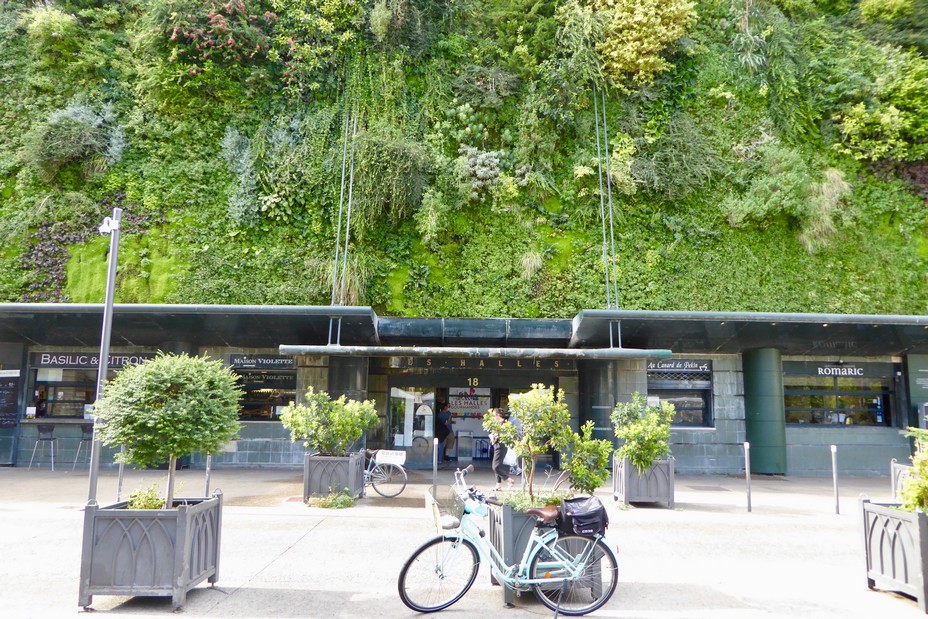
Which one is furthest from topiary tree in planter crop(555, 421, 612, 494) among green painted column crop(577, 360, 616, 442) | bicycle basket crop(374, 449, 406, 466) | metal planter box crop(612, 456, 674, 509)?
green painted column crop(577, 360, 616, 442)

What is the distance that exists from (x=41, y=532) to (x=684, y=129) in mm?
17618

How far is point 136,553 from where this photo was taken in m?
5.62

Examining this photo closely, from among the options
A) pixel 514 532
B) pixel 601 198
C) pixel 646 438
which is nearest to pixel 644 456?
pixel 646 438

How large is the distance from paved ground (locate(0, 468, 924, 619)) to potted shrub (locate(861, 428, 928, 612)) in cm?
22

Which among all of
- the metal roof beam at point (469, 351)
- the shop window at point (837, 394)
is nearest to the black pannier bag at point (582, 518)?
the metal roof beam at point (469, 351)

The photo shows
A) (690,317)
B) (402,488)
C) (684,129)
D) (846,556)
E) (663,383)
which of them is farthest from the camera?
(684,129)

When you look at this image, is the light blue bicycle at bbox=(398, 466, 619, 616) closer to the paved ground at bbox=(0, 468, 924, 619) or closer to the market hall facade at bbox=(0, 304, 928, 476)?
the paved ground at bbox=(0, 468, 924, 619)

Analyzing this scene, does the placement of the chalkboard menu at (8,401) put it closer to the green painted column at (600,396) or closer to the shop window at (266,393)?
the shop window at (266,393)

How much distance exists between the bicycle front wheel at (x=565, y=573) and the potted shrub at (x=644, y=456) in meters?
5.18

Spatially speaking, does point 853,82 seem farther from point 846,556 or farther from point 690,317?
point 846,556

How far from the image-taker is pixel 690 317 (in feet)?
43.7

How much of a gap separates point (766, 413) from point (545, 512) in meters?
12.2

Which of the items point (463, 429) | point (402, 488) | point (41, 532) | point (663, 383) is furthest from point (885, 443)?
point (41, 532)

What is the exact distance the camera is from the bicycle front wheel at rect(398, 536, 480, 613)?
18.3 feet
